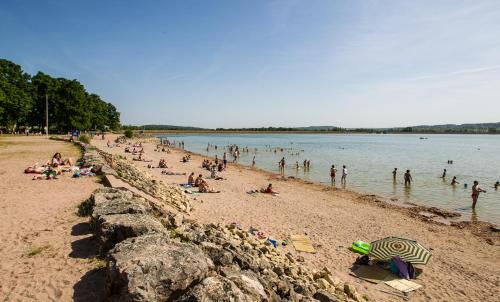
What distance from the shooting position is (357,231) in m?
13.8

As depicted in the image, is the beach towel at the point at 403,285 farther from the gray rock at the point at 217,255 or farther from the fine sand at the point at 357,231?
the gray rock at the point at 217,255

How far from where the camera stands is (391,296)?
8.34 meters

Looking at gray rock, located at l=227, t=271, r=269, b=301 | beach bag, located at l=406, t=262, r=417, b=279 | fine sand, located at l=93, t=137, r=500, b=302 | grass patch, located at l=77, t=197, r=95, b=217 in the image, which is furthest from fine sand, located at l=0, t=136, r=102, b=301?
beach bag, located at l=406, t=262, r=417, b=279

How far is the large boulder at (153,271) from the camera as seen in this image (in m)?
4.16

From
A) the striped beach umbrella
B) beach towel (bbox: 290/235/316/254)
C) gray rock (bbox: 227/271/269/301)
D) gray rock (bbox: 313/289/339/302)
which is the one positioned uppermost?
gray rock (bbox: 227/271/269/301)

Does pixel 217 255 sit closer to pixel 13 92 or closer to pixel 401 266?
pixel 401 266

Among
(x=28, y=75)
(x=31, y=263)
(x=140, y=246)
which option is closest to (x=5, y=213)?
(x=31, y=263)

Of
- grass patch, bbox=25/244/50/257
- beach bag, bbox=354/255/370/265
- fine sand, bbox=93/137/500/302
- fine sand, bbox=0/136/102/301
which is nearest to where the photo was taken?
fine sand, bbox=0/136/102/301

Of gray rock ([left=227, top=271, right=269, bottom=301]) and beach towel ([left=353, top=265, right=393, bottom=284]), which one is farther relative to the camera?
beach towel ([left=353, top=265, right=393, bottom=284])

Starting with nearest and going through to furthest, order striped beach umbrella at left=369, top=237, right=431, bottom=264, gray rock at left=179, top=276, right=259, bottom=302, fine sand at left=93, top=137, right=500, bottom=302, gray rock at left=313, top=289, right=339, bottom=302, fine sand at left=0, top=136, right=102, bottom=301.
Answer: gray rock at left=179, top=276, right=259, bottom=302 → fine sand at left=0, top=136, right=102, bottom=301 → gray rock at left=313, top=289, right=339, bottom=302 → fine sand at left=93, top=137, right=500, bottom=302 → striped beach umbrella at left=369, top=237, right=431, bottom=264

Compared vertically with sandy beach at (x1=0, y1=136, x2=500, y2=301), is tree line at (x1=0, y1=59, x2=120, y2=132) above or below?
above

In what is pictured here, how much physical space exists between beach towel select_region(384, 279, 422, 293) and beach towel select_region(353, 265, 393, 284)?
291 millimetres

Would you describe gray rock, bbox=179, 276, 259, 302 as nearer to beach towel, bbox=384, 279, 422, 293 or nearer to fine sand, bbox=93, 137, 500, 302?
fine sand, bbox=93, 137, 500, 302

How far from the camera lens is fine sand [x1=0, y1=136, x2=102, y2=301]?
17.5ft
